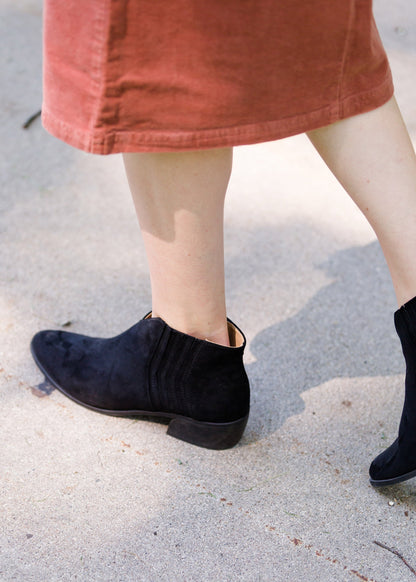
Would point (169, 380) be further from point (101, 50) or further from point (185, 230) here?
point (101, 50)

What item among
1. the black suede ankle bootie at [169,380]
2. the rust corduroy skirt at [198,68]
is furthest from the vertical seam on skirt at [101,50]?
the black suede ankle bootie at [169,380]

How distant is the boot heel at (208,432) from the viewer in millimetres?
1156

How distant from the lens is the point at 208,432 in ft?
3.82

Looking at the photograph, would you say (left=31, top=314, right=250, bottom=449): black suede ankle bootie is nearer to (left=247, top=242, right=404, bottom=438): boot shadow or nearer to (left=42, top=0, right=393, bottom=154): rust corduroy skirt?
(left=247, top=242, right=404, bottom=438): boot shadow

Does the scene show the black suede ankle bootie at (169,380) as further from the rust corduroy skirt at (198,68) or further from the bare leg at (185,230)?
the rust corduroy skirt at (198,68)

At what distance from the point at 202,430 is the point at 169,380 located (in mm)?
115

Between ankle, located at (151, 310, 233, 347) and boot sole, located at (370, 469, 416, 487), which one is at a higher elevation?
ankle, located at (151, 310, 233, 347)

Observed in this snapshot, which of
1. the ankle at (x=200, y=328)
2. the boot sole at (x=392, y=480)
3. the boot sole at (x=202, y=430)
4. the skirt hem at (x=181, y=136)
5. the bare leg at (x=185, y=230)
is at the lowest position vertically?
the boot sole at (x=202, y=430)

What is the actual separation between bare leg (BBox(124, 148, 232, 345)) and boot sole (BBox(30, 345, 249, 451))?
15cm

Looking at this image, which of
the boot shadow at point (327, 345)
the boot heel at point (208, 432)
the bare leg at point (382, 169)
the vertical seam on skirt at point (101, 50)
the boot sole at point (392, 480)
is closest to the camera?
the vertical seam on skirt at point (101, 50)

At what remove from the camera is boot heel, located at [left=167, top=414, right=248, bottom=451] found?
1156 mm

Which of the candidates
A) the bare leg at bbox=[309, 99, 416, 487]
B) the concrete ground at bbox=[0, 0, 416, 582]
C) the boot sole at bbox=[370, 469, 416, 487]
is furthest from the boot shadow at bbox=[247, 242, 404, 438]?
the bare leg at bbox=[309, 99, 416, 487]

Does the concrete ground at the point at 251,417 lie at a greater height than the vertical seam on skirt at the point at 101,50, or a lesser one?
lesser

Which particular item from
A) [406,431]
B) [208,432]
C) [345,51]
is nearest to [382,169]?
[345,51]
